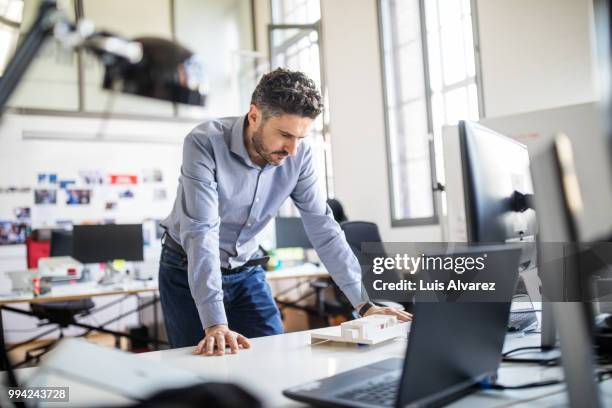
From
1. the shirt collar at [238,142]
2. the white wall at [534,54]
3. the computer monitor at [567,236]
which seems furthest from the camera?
the white wall at [534,54]

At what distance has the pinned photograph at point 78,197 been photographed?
5.46 m

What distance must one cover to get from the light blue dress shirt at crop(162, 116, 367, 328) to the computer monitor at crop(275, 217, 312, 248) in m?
2.65

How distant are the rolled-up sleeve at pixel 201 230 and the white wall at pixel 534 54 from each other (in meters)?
2.36

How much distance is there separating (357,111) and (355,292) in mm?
3737

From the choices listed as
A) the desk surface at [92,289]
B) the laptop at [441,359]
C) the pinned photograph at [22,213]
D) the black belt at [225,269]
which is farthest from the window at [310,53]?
the laptop at [441,359]

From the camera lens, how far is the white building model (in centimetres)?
121

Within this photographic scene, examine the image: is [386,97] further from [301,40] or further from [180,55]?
[180,55]

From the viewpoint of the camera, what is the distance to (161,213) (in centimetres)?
583

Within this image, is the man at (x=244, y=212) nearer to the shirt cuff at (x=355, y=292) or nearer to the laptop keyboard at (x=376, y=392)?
the shirt cuff at (x=355, y=292)

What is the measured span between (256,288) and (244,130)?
22.1 inches

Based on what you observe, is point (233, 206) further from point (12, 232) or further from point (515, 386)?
point (12, 232)

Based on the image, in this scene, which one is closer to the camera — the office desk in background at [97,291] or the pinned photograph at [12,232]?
the office desk in background at [97,291]

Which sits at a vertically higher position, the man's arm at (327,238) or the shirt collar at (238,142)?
the shirt collar at (238,142)

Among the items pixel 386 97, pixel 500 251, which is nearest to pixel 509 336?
pixel 500 251
